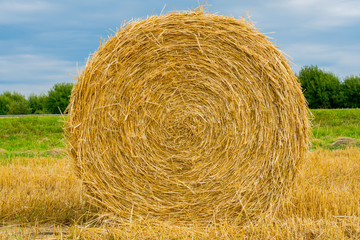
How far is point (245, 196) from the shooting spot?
15.3ft

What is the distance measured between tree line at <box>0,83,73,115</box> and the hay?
86.0 feet

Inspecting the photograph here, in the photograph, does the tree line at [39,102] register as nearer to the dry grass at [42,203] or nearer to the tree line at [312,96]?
the tree line at [312,96]

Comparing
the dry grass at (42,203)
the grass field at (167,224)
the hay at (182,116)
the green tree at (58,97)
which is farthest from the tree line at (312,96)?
the hay at (182,116)

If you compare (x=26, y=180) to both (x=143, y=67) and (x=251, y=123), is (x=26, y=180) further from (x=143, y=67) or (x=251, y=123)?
(x=251, y=123)

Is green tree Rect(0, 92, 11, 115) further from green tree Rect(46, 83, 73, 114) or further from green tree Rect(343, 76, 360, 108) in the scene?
green tree Rect(343, 76, 360, 108)

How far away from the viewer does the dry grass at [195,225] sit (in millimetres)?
3992

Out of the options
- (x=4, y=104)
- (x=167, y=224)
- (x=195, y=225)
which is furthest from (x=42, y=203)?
(x=4, y=104)

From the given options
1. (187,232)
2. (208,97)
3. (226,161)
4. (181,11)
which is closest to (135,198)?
(187,232)

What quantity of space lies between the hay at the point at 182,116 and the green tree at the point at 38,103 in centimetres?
2785

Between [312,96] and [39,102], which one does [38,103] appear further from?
[312,96]

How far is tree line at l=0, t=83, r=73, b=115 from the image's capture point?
3021 cm

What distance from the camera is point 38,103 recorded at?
31.7m

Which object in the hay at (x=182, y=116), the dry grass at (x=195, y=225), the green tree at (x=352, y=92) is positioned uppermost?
the green tree at (x=352, y=92)

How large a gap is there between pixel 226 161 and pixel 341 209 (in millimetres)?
1683
